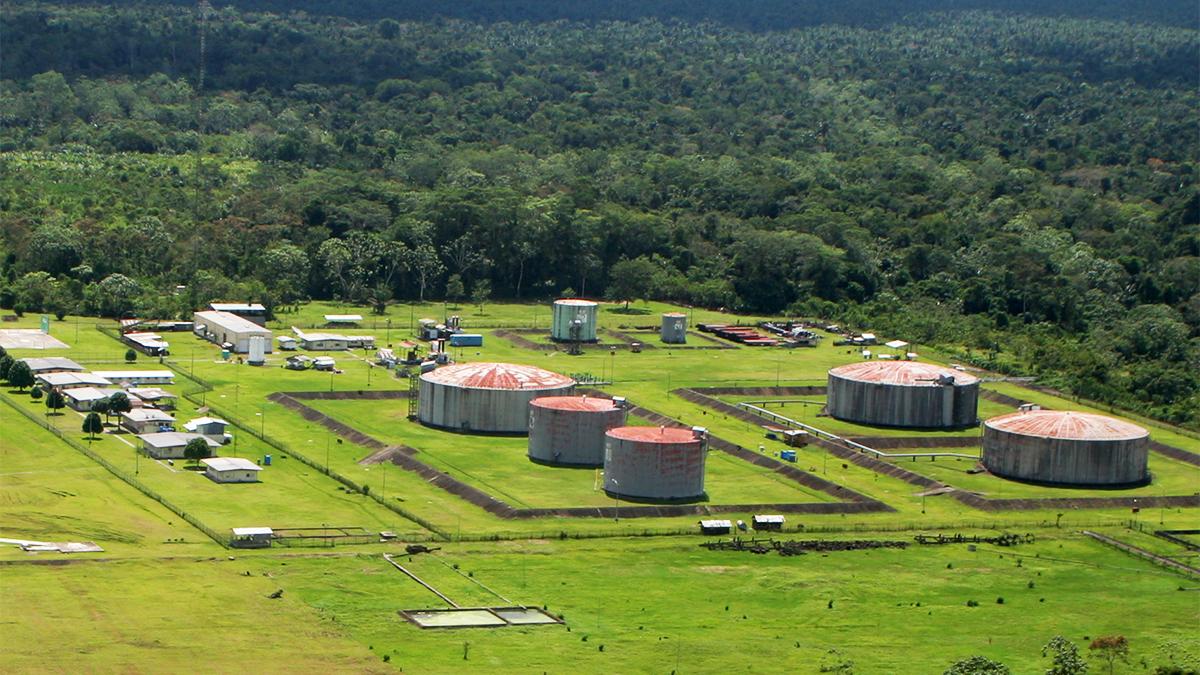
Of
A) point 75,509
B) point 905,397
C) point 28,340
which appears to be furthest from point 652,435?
point 28,340

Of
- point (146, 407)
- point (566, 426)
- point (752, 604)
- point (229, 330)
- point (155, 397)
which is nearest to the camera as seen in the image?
point (752, 604)

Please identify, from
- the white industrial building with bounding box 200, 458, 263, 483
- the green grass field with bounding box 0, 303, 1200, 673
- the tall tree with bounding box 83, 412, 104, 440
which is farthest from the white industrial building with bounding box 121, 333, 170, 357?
the white industrial building with bounding box 200, 458, 263, 483

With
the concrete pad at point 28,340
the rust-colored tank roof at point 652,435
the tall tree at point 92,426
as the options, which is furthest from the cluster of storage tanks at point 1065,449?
the concrete pad at point 28,340

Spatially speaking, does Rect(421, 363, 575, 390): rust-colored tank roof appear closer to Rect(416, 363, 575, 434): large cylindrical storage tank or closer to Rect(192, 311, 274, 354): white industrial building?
Rect(416, 363, 575, 434): large cylindrical storage tank

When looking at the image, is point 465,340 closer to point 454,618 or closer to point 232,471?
point 232,471

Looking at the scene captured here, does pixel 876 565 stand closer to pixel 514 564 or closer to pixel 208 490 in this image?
pixel 514 564
